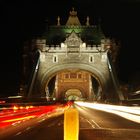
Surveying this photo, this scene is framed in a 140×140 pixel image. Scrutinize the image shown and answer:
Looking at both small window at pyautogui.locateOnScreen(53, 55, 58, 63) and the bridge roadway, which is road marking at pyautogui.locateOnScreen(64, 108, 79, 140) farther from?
small window at pyautogui.locateOnScreen(53, 55, 58, 63)

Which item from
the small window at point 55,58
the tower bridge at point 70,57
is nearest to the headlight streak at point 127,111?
the tower bridge at point 70,57

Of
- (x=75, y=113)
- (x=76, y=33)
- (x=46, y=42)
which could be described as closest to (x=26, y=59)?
(x=46, y=42)

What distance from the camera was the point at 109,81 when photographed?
9244cm

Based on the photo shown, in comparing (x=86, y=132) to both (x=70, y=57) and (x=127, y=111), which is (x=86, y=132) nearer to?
(x=127, y=111)

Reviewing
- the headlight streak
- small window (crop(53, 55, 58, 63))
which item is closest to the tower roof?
small window (crop(53, 55, 58, 63))

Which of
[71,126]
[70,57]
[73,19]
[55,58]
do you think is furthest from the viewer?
[73,19]

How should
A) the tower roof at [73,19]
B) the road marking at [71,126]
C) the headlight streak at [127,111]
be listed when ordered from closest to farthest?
1. the road marking at [71,126]
2. the headlight streak at [127,111]
3. the tower roof at [73,19]

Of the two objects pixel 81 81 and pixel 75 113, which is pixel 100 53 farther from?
pixel 75 113

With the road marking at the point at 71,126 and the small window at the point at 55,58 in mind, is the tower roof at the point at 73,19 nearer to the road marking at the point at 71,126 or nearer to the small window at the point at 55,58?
the small window at the point at 55,58

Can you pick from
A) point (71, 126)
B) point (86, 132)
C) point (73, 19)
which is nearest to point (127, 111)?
point (86, 132)

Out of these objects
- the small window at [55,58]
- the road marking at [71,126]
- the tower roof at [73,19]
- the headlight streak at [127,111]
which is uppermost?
the tower roof at [73,19]

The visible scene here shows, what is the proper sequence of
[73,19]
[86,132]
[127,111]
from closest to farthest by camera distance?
1. [86,132]
2. [127,111]
3. [73,19]

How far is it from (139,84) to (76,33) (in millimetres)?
19433

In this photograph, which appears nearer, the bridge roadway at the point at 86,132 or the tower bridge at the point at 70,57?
the bridge roadway at the point at 86,132
